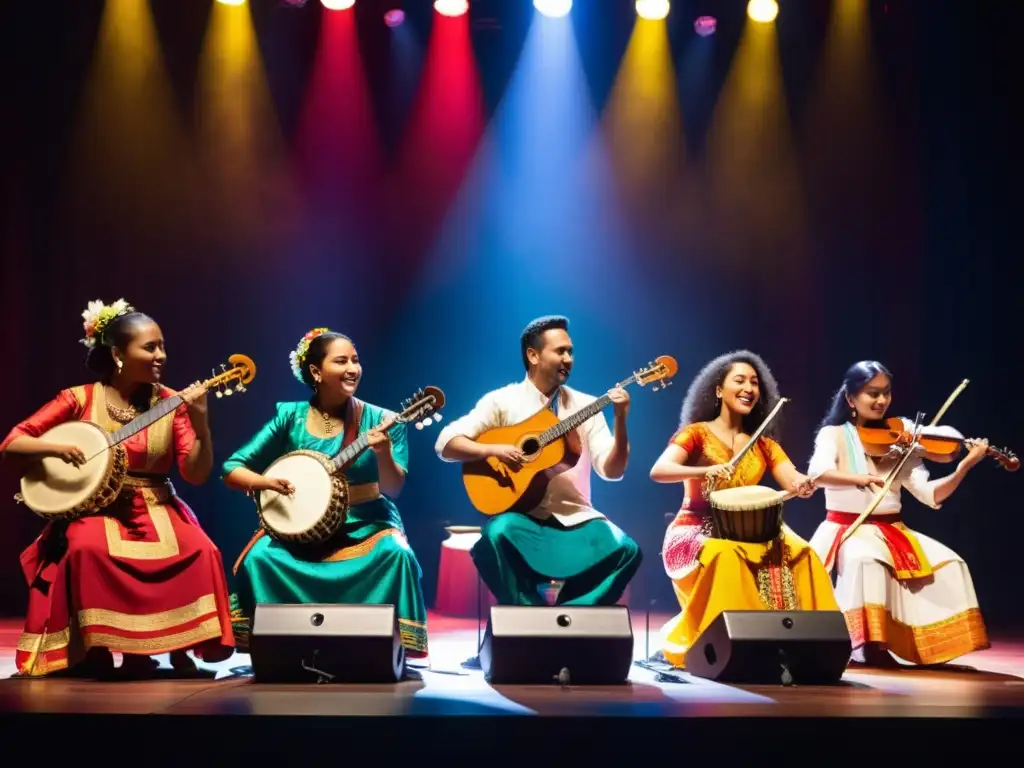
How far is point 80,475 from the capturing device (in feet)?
12.4

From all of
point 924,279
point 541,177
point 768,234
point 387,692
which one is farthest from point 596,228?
point 387,692

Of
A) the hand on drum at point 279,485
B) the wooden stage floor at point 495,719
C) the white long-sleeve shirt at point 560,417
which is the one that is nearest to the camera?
the wooden stage floor at point 495,719

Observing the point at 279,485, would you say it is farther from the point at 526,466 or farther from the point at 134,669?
the point at 526,466

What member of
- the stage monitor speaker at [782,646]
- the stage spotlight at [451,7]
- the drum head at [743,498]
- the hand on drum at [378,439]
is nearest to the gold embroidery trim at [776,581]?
the drum head at [743,498]

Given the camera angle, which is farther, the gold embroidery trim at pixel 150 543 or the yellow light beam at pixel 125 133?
the yellow light beam at pixel 125 133

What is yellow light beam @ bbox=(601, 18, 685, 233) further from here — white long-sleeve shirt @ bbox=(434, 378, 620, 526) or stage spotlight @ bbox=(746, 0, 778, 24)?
white long-sleeve shirt @ bbox=(434, 378, 620, 526)

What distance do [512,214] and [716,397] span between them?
245 cm

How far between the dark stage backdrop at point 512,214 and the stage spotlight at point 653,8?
→ 0.14 m

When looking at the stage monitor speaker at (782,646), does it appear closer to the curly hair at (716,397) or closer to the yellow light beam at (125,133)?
the curly hair at (716,397)

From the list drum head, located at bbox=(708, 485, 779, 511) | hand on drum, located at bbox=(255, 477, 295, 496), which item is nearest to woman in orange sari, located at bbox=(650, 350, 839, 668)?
drum head, located at bbox=(708, 485, 779, 511)

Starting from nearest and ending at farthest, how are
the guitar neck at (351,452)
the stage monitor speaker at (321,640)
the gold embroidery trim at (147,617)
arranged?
the stage monitor speaker at (321,640) → the gold embroidery trim at (147,617) → the guitar neck at (351,452)

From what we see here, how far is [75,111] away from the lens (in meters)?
6.21

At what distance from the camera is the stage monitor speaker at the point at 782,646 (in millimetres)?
3535

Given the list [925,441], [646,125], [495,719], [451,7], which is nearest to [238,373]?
[495,719]
